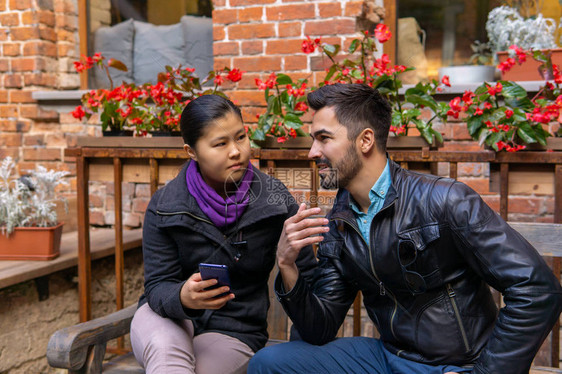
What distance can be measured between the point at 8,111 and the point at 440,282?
3.28 meters

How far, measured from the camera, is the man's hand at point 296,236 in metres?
1.50


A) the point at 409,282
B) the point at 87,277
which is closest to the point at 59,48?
the point at 87,277

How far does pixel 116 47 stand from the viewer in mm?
3941

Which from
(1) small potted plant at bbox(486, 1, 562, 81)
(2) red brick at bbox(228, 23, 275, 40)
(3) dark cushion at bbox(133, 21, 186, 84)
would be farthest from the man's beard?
Answer: (3) dark cushion at bbox(133, 21, 186, 84)

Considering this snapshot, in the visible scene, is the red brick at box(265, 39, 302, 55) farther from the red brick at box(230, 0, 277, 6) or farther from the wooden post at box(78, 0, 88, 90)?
the wooden post at box(78, 0, 88, 90)

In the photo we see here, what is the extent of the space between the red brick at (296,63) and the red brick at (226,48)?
295 millimetres

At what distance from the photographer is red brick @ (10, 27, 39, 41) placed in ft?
12.2

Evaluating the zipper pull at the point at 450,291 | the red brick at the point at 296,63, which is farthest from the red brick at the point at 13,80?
the zipper pull at the point at 450,291

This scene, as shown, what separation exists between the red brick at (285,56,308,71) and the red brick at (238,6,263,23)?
0.28m

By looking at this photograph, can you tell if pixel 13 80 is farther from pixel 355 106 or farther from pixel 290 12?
pixel 355 106

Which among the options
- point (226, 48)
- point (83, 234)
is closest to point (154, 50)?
point (226, 48)

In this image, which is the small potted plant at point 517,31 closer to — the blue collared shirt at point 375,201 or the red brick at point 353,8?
the red brick at point 353,8

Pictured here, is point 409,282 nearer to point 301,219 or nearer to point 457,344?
point 457,344

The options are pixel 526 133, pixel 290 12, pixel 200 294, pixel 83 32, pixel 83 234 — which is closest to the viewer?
pixel 200 294
